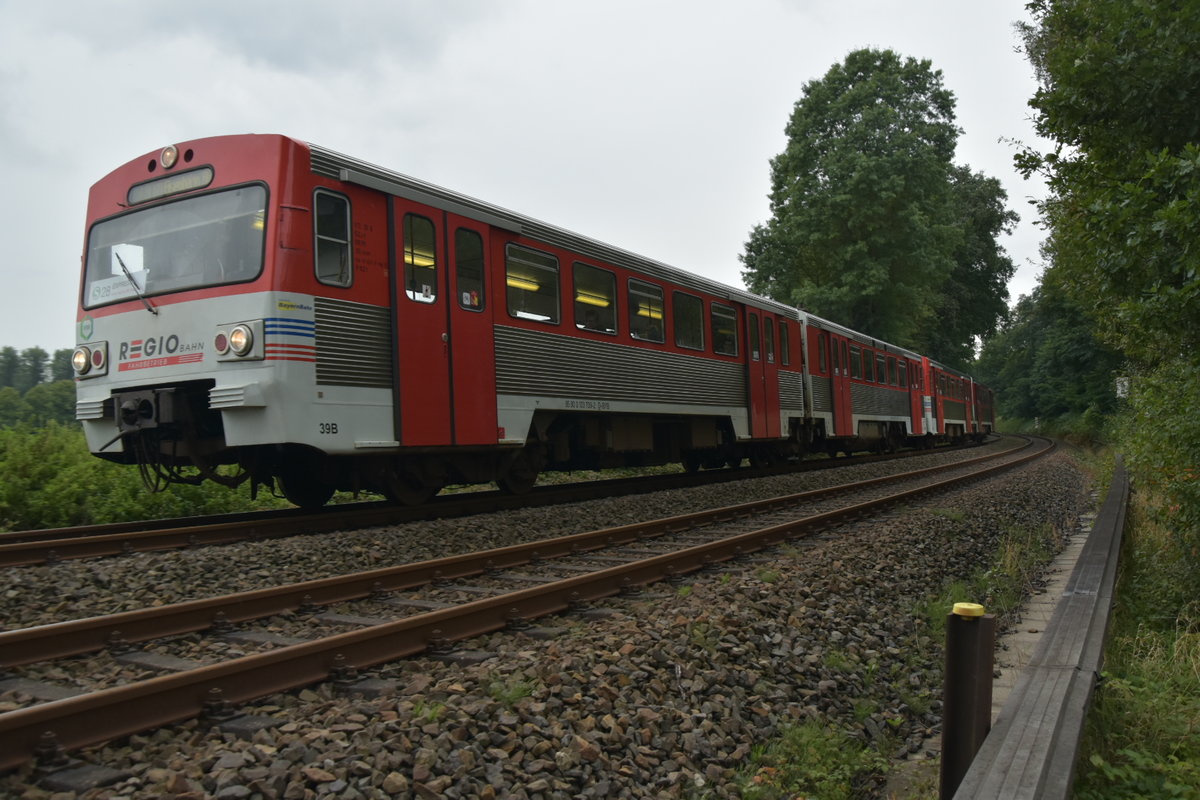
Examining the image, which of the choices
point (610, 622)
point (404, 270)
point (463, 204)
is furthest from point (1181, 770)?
point (463, 204)

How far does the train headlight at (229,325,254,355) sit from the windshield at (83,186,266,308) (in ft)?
1.48

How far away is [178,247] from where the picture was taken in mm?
7488

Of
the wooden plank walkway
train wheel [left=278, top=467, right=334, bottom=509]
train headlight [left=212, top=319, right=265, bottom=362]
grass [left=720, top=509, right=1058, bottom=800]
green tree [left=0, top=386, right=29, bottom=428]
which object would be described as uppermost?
green tree [left=0, top=386, right=29, bottom=428]

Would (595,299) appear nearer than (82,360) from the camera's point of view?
No

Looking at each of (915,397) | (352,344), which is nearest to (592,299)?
(352,344)

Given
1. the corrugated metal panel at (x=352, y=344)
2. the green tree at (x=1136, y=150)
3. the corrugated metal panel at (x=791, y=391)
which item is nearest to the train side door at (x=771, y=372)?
the corrugated metal panel at (x=791, y=391)

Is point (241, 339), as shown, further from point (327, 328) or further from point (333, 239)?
point (333, 239)

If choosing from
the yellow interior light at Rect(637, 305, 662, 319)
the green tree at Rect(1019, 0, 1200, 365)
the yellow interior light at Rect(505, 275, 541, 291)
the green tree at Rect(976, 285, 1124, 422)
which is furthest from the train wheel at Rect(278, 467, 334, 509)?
the green tree at Rect(976, 285, 1124, 422)

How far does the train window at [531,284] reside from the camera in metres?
9.24

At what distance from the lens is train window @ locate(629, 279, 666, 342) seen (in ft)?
38.0

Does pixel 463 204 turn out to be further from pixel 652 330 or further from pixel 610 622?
pixel 610 622

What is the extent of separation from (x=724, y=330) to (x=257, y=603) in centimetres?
1055

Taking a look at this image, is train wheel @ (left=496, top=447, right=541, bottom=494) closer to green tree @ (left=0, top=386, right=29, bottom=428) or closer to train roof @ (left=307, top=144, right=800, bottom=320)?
train roof @ (left=307, top=144, right=800, bottom=320)

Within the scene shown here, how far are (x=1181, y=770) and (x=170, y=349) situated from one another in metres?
7.45
